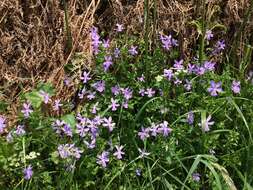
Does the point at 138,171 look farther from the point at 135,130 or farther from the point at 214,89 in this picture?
the point at 214,89

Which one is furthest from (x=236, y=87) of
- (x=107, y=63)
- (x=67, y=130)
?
(x=67, y=130)

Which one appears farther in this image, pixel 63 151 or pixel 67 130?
pixel 67 130

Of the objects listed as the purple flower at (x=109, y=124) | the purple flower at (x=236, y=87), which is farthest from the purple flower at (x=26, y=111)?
the purple flower at (x=236, y=87)

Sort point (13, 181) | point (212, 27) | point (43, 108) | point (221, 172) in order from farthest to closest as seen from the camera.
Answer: point (212, 27) < point (43, 108) < point (13, 181) < point (221, 172)

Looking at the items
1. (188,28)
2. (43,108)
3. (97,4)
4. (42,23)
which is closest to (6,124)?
(43,108)

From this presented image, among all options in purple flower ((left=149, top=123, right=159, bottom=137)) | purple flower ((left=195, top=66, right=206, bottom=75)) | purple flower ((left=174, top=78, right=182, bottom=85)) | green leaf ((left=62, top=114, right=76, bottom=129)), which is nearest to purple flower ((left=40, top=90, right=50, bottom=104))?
green leaf ((left=62, top=114, right=76, bottom=129))

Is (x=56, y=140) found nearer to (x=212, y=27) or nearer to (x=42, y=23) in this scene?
(x=42, y=23)

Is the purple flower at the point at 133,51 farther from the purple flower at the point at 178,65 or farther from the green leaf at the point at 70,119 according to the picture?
the green leaf at the point at 70,119
